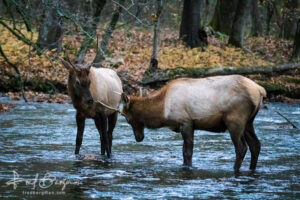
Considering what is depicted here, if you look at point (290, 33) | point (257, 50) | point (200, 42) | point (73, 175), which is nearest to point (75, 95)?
point (73, 175)

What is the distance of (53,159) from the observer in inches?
428

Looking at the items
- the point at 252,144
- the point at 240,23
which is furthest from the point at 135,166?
the point at 240,23

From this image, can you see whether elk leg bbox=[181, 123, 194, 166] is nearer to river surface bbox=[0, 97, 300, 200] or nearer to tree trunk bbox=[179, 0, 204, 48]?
river surface bbox=[0, 97, 300, 200]

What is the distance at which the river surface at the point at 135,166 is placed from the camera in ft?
27.4

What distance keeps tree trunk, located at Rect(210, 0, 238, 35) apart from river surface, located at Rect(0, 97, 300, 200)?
64.9ft

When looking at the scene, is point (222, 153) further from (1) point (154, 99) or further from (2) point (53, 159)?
(2) point (53, 159)

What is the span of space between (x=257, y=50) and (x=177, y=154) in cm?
2233

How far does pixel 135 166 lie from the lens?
1052 cm

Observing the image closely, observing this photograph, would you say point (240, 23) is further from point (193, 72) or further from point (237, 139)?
point (237, 139)

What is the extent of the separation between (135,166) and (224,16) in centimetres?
2686

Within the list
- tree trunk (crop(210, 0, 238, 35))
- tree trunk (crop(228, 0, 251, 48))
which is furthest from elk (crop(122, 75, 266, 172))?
tree trunk (crop(210, 0, 238, 35))

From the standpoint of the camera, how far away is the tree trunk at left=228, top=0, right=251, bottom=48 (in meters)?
30.9

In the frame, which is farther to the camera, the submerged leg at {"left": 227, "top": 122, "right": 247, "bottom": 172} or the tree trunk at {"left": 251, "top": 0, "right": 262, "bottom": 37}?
the tree trunk at {"left": 251, "top": 0, "right": 262, "bottom": 37}

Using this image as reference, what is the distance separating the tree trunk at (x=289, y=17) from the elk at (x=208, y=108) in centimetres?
2611
